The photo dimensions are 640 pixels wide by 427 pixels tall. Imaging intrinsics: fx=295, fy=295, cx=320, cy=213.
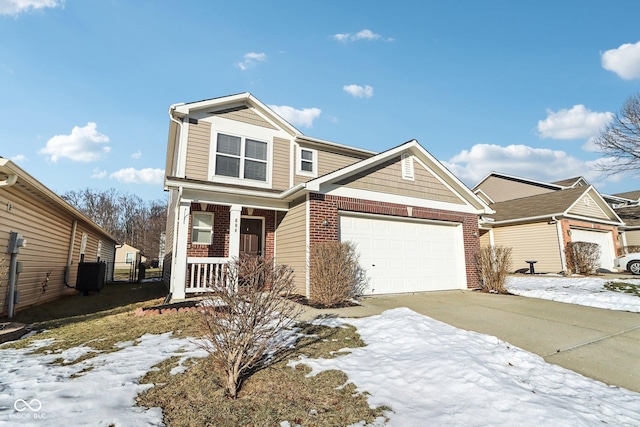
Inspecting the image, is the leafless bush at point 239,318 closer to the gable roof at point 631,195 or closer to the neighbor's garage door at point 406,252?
the neighbor's garage door at point 406,252

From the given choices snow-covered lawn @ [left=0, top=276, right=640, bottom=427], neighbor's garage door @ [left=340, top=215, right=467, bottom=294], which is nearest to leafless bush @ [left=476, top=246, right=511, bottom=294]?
neighbor's garage door @ [left=340, top=215, right=467, bottom=294]

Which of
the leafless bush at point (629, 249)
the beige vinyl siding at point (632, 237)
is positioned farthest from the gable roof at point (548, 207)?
the beige vinyl siding at point (632, 237)

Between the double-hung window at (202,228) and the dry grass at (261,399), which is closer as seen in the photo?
the dry grass at (261,399)

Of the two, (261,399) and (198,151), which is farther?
(198,151)

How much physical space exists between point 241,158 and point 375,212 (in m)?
4.76

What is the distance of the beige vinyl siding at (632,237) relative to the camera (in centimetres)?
2003

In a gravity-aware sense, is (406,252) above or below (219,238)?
below

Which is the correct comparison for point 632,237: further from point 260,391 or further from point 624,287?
point 260,391

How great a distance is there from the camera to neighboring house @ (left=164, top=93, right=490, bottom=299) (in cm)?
806

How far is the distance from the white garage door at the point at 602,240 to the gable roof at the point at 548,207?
30.9 inches

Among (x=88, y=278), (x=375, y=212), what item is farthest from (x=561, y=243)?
(x=88, y=278)

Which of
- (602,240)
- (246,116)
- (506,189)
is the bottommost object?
(602,240)

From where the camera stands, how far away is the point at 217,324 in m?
3.06

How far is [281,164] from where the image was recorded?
10.5 metres
